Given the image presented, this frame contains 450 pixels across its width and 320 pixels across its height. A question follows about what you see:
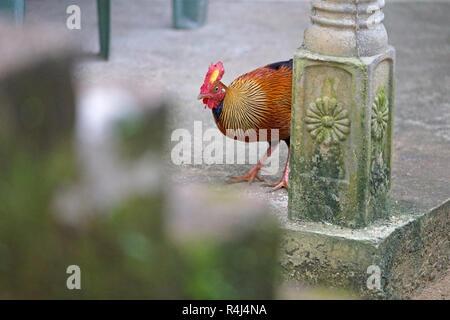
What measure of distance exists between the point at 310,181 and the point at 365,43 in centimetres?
69

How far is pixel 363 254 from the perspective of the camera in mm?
3469

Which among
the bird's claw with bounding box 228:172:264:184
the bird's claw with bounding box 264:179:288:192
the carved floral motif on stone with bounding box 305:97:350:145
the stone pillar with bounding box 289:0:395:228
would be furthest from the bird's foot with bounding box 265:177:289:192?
the carved floral motif on stone with bounding box 305:97:350:145

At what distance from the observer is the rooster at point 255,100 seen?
13.8 ft

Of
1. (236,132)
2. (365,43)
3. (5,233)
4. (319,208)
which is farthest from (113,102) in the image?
(236,132)

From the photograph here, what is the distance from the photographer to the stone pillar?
10.8 ft

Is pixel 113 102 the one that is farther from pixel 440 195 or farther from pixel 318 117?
pixel 440 195

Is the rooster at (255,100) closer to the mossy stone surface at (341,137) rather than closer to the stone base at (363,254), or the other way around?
the mossy stone surface at (341,137)

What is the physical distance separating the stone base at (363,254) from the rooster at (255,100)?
0.76 metres

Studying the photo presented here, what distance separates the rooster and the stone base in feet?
2.50

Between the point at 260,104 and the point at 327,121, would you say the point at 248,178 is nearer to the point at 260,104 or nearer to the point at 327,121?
A: the point at 260,104

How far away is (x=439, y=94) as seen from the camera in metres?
6.52

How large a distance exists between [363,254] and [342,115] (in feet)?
2.09

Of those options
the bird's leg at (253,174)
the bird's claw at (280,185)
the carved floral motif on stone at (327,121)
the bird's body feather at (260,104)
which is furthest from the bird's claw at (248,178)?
the carved floral motif on stone at (327,121)

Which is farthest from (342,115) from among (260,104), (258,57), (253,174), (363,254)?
(258,57)
